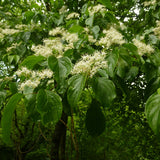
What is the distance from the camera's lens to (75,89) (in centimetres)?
59

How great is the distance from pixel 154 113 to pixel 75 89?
10.1 inches

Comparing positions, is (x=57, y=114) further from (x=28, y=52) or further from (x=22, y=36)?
(x=28, y=52)

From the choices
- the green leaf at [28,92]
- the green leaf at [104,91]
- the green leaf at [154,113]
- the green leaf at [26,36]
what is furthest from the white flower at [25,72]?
the green leaf at [26,36]

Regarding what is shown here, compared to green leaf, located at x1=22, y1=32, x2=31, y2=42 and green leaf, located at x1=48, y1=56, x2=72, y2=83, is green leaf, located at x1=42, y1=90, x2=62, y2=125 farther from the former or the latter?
green leaf, located at x1=22, y1=32, x2=31, y2=42

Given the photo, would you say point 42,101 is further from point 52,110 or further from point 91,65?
point 91,65

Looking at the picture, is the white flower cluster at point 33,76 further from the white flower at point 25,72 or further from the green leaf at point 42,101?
the green leaf at point 42,101

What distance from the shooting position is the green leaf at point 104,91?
58cm

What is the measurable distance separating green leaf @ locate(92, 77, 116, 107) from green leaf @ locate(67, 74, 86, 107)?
52 mm

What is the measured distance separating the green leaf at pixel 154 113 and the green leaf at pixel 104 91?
143mm

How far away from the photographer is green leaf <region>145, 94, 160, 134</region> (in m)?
0.41

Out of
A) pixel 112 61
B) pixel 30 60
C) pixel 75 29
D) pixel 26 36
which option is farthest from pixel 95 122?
pixel 26 36

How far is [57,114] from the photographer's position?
54cm

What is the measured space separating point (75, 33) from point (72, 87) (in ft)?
2.01

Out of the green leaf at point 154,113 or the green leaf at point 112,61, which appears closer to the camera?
the green leaf at point 154,113
